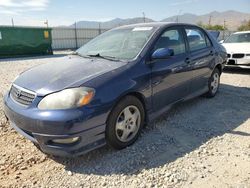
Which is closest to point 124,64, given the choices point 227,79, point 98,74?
point 98,74

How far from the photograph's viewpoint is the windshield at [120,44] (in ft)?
12.3

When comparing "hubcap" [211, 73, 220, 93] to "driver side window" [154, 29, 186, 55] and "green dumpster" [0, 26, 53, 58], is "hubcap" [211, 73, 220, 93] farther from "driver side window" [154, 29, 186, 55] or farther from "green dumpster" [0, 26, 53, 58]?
"green dumpster" [0, 26, 53, 58]

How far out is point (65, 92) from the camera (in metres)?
2.83

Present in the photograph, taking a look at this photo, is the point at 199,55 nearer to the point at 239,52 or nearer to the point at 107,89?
the point at 107,89

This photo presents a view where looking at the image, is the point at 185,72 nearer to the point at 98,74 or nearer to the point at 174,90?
the point at 174,90

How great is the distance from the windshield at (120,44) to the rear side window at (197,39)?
3.32 ft

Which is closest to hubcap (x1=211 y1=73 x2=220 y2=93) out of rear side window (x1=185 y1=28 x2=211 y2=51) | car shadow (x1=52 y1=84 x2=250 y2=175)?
car shadow (x1=52 y1=84 x2=250 y2=175)

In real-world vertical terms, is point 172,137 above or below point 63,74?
below

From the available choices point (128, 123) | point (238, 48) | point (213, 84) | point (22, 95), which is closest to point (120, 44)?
point (128, 123)

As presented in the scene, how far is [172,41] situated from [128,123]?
5.63 feet

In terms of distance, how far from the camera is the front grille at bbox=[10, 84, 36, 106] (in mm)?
2947

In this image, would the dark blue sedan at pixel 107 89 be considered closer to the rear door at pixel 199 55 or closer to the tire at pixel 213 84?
the rear door at pixel 199 55

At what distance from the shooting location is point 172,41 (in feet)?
14.0

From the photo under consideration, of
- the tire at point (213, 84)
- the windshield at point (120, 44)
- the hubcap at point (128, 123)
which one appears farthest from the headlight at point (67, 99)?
the tire at point (213, 84)
